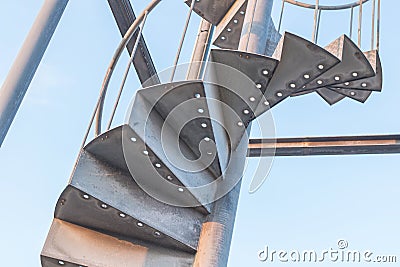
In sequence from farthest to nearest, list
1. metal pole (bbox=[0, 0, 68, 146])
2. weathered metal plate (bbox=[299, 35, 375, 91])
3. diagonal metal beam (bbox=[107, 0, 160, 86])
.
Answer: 1. diagonal metal beam (bbox=[107, 0, 160, 86])
2. weathered metal plate (bbox=[299, 35, 375, 91])
3. metal pole (bbox=[0, 0, 68, 146])

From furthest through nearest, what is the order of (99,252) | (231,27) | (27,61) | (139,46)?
1. (139,46)
2. (231,27)
3. (99,252)
4. (27,61)

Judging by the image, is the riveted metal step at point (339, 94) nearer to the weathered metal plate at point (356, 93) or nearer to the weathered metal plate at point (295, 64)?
the weathered metal plate at point (356, 93)

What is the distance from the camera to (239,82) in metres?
2.48

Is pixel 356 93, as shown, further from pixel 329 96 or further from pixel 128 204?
pixel 128 204

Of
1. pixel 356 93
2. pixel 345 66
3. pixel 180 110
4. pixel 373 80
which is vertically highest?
pixel 356 93

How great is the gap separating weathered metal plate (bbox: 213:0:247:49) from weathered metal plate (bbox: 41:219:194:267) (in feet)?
5.69

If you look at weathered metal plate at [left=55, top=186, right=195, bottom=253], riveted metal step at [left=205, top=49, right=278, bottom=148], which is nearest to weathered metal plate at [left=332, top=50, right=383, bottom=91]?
riveted metal step at [left=205, top=49, right=278, bottom=148]

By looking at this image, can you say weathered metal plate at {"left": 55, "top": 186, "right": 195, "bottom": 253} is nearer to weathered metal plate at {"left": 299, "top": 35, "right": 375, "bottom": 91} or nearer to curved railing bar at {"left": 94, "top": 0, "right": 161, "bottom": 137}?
curved railing bar at {"left": 94, "top": 0, "right": 161, "bottom": 137}

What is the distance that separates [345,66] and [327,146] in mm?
1098

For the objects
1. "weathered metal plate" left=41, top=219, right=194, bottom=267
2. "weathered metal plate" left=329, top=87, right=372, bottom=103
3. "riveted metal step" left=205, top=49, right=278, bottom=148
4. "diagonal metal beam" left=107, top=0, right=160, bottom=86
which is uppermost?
"diagonal metal beam" left=107, top=0, right=160, bottom=86

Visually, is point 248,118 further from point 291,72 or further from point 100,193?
point 100,193

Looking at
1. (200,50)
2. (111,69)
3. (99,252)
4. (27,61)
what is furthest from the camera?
(200,50)

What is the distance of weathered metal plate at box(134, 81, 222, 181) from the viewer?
2.22 metres

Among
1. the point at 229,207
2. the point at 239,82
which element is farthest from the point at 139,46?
the point at 229,207
